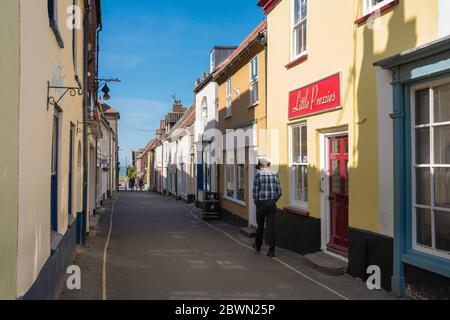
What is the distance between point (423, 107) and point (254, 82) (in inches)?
328

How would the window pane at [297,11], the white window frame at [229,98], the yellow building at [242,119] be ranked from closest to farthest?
the window pane at [297,11]
the yellow building at [242,119]
the white window frame at [229,98]

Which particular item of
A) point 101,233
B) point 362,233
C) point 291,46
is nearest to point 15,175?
point 362,233

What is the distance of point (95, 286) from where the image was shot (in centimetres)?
712

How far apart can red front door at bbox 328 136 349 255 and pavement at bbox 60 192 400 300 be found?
75cm

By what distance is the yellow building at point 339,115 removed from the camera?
266 inches

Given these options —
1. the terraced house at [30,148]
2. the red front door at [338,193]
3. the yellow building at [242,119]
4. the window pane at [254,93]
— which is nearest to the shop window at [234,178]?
the yellow building at [242,119]

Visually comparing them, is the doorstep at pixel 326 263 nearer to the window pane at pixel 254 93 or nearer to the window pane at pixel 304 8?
the window pane at pixel 304 8

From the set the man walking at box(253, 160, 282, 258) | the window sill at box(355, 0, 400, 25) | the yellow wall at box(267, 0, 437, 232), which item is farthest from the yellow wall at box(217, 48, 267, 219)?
the window sill at box(355, 0, 400, 25)

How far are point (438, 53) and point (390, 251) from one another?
2.72 metres

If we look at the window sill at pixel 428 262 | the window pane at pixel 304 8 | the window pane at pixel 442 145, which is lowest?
the window sill at pixel 428 262

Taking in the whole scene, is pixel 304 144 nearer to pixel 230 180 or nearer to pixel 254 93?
pixel 254 93

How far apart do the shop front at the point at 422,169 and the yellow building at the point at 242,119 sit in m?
6.49

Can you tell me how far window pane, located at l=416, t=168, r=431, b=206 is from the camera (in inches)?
241

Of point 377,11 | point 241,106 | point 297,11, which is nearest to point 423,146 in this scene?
point 377,11
